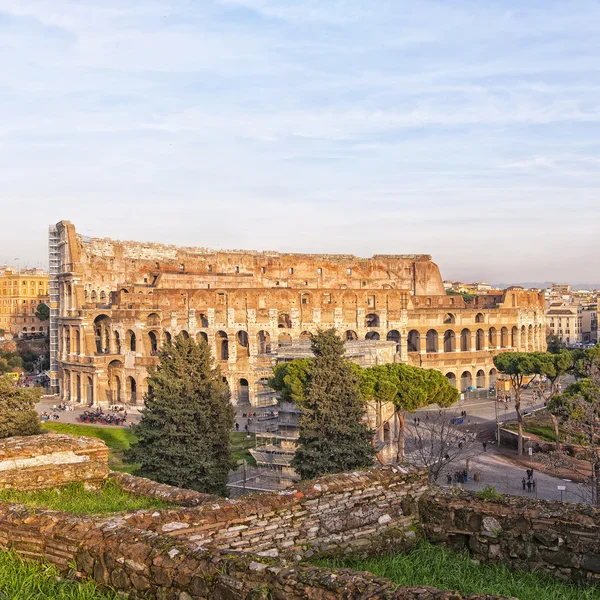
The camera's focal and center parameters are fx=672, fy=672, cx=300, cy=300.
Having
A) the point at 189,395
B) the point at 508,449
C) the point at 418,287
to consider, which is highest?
the point at 418,287

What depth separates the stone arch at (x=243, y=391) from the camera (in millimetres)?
46969

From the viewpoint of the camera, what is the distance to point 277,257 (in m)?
59.0

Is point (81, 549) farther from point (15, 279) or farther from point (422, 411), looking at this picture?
point (15, 279)

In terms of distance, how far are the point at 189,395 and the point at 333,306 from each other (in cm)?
3024

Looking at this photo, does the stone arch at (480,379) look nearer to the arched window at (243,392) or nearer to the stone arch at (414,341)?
the stone arch at (414,341)

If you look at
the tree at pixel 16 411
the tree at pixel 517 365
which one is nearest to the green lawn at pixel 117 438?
the tree at pixel 16 411

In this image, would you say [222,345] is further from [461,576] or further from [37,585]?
[37,585]

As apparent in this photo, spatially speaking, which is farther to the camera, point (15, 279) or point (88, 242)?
point (15, 279)

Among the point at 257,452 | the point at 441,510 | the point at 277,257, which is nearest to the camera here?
the point at 441,510

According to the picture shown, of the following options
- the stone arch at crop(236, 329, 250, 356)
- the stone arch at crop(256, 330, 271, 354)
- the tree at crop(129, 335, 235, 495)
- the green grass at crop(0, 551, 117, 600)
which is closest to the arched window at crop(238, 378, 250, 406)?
the stone arch at crop(236, 329, 250, 356)

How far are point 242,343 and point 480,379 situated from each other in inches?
742

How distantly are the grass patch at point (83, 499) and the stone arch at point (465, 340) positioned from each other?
46.2 meters

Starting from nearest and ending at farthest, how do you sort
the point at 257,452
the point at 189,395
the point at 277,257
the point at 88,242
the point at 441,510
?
the point at 441,510 < the point at 189,395 < the point at 257,452 < the point at 88,242 < the point at 277,257

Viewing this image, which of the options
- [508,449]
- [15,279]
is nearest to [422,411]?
[508,449]
